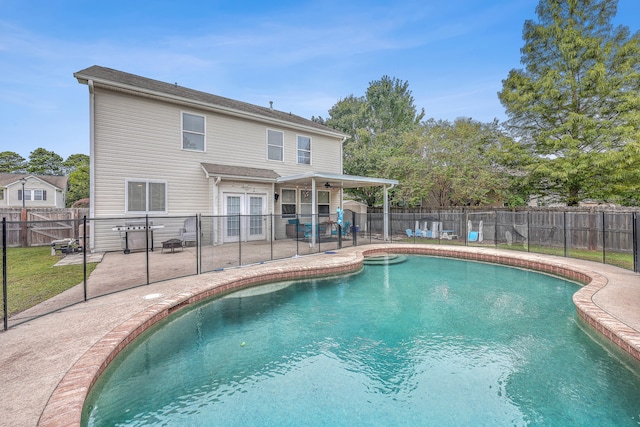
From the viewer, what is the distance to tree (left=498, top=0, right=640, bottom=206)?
11758 millimetres

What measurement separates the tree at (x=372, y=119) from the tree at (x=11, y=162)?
4596cm

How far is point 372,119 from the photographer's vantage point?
27.4 meters

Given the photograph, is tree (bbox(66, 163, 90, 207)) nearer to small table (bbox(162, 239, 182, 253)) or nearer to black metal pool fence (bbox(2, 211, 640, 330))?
black metal pool fence (bbox(2, 211, 640, 330))

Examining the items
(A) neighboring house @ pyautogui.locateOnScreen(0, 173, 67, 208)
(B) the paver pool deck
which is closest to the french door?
(B) the paver pool deck

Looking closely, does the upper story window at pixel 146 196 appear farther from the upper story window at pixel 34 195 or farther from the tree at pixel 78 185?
the tree at pixel 78 185

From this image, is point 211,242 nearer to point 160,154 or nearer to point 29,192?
point 160,154

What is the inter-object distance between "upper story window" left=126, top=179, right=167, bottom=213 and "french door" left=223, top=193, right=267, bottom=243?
2.23m

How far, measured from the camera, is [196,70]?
52.1 feet

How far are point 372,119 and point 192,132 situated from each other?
19361mm

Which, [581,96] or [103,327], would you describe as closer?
[103,327]

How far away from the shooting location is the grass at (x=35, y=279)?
5410mm

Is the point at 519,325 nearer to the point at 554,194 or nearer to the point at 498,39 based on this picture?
the point at 554,194

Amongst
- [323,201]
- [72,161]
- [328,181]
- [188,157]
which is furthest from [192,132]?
[72,161]

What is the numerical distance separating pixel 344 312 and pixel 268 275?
8.26 ft
